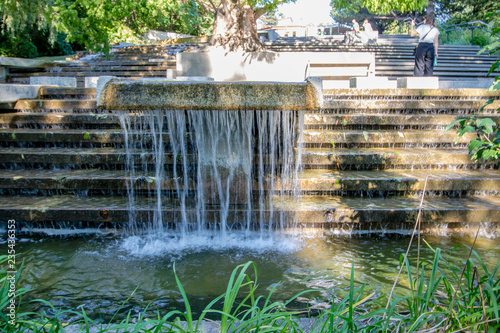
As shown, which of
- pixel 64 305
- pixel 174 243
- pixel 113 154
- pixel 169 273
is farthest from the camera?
pixel 113 154

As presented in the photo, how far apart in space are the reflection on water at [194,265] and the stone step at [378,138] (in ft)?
6.37

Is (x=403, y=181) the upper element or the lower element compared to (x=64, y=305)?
upper

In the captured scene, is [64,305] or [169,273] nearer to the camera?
[64,305]

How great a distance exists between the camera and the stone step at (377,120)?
234 inches

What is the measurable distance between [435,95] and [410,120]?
1257 millimetres

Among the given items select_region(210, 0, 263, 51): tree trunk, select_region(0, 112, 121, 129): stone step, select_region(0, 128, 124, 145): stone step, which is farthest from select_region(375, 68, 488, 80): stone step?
select_region(0, 128, 124, 145): stone step

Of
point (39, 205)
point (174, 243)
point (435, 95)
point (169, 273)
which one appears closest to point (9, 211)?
point (39, 205)

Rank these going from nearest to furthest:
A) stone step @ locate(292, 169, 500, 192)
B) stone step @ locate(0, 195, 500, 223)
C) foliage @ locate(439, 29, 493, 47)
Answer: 1. stone step @ locate(0, 195, 500, 223)
2. stone step @ locate(292, 169, 500, 192)
3. foliage @ locate(439, 29, 493, 47)

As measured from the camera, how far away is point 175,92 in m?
3.40

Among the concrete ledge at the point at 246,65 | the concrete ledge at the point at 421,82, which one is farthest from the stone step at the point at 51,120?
the concrete ledge at the point at 421,82

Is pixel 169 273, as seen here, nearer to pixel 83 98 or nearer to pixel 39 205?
pixel 39 205

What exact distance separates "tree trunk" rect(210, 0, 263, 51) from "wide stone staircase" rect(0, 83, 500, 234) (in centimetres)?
375

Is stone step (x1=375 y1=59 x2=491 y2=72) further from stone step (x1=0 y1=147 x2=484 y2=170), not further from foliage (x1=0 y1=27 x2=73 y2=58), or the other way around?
foliage (x1=0 y1=27 x2=73 y2=58)

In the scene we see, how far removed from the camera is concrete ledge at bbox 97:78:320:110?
336 centimetres
